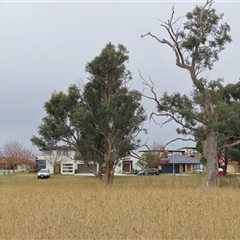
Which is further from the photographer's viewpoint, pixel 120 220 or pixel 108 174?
pixel 108 174

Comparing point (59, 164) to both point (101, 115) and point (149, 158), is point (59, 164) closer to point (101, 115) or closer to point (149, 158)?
point (149, 158)

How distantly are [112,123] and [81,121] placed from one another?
77.5 inches

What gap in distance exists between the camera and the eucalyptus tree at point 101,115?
26.8 metres

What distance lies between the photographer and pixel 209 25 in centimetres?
2716

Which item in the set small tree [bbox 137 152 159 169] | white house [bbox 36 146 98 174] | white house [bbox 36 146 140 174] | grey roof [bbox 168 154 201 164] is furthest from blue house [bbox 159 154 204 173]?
white house [bbox 36 146 98 174]

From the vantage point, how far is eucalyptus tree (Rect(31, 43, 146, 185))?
26.8m

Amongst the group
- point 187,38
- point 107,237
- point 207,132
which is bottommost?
point 107,237

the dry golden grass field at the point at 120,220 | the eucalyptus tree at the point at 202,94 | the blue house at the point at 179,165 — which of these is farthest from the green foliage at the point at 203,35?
the blue house at the point at 179,165

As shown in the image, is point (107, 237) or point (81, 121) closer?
point (107, 237)

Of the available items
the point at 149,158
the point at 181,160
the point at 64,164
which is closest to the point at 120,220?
the point at 149,158

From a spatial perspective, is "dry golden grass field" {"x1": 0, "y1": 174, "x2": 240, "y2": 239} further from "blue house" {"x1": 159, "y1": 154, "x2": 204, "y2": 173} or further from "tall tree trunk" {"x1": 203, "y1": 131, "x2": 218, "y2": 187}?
"blue house" {"x1": 159, "y1": 154, "x2": 204, "y2": 173}

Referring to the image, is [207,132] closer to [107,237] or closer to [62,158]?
[107,237]

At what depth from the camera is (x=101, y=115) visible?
2655cm

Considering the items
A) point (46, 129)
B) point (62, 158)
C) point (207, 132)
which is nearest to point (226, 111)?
point (207, 132)
